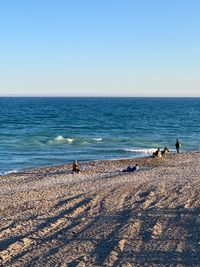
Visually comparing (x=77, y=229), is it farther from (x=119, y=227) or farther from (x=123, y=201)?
(x=123, y=201)

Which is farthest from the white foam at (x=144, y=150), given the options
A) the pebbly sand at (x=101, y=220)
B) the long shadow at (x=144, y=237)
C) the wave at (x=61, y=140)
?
the long shadow at (x=144, y=237)

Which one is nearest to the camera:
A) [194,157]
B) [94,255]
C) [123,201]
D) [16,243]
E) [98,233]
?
[94,255]

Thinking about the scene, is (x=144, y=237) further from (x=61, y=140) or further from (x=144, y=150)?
(x=61, y=140)

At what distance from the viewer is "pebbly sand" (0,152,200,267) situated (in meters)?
13.9

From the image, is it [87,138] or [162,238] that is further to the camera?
[87,138]

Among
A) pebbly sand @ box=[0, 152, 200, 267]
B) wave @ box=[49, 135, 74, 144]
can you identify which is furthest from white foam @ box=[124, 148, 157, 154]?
pebbly sand @ box=[0, 152, 200, 267]

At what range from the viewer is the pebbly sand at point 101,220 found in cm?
1392

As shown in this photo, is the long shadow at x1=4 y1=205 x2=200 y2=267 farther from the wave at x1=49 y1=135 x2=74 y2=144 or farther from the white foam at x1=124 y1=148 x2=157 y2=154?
the wave at x1=49 y1=135 x2=74 y2=144

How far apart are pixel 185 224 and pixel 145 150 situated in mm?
25668

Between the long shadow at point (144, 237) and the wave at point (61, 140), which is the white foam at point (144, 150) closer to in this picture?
the wave at point (61, 140)

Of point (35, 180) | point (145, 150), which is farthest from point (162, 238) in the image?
point (145, 150)

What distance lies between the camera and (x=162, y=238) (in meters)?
15.4

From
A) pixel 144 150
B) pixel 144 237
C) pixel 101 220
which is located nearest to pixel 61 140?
pixel 144 150

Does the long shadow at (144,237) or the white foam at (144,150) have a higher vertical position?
the long shadow at (144,237)
